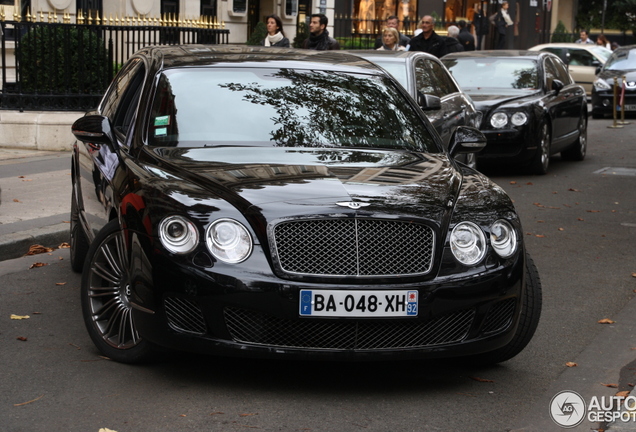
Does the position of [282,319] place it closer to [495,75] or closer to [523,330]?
[523,330]

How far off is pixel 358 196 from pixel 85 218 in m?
2.40

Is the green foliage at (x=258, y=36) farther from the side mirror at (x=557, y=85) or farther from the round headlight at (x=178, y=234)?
the round headlight at (x=178, y=234)

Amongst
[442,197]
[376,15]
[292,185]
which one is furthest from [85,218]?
[376,15]

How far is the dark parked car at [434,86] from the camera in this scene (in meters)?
10.9

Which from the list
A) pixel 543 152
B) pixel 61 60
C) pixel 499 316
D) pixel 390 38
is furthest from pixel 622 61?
pixel 499 316

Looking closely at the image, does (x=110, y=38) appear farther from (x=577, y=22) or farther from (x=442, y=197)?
(x=577, y=22)

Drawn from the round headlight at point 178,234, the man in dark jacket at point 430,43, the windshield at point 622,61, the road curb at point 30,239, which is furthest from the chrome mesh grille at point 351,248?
the windshield at point 622,61

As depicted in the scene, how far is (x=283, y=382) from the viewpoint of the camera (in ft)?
16.7

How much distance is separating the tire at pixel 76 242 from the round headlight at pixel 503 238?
3.19 m

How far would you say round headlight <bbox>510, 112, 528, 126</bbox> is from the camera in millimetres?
13570

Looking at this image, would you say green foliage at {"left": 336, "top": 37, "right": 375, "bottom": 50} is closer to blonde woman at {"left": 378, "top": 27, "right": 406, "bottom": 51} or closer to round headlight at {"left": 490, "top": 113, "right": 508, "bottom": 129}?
blonde woman at {"left": 378, "top": 27, "right": 406, "bottom": 51}

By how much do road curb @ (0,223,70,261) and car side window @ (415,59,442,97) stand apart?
4102 millimetres

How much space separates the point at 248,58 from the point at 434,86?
532 cm

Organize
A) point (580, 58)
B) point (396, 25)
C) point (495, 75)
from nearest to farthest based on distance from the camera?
point (495, 75) → point (396, 25) → point (580, 58)
